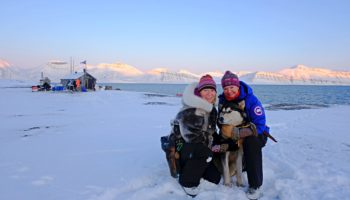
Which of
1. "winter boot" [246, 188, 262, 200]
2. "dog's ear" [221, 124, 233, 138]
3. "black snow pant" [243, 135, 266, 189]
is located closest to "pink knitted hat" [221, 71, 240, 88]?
"dog's ear" [221, 124, 233, 138]

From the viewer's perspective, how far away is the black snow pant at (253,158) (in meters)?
3.10

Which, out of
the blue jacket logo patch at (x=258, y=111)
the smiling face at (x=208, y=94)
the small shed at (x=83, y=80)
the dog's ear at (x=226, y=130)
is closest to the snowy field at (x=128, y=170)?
the dog's ear at (x=226, y=130)

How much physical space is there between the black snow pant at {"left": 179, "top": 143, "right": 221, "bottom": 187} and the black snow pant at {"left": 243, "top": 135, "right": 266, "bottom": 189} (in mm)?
447

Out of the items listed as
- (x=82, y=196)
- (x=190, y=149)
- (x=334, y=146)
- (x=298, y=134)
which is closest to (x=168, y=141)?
(x=190, y=149)

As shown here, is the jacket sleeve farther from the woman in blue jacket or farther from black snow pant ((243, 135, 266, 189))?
black snow pant ((243, 135, 266, 189))

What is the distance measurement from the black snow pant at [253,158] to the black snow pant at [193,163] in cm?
45

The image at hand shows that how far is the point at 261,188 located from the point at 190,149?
3.47 feet

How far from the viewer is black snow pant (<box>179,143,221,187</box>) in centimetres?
315

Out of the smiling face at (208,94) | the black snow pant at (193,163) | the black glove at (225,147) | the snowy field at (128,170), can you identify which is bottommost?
the snowy field at (128,170)

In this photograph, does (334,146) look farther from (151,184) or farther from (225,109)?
(151,184)

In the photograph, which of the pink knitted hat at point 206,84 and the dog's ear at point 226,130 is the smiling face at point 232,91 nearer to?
the pink knitted hat at point 206,84

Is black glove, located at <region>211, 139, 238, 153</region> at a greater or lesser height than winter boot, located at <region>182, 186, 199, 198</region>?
greater

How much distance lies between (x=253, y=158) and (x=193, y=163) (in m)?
0.71

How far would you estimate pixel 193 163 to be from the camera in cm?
321
